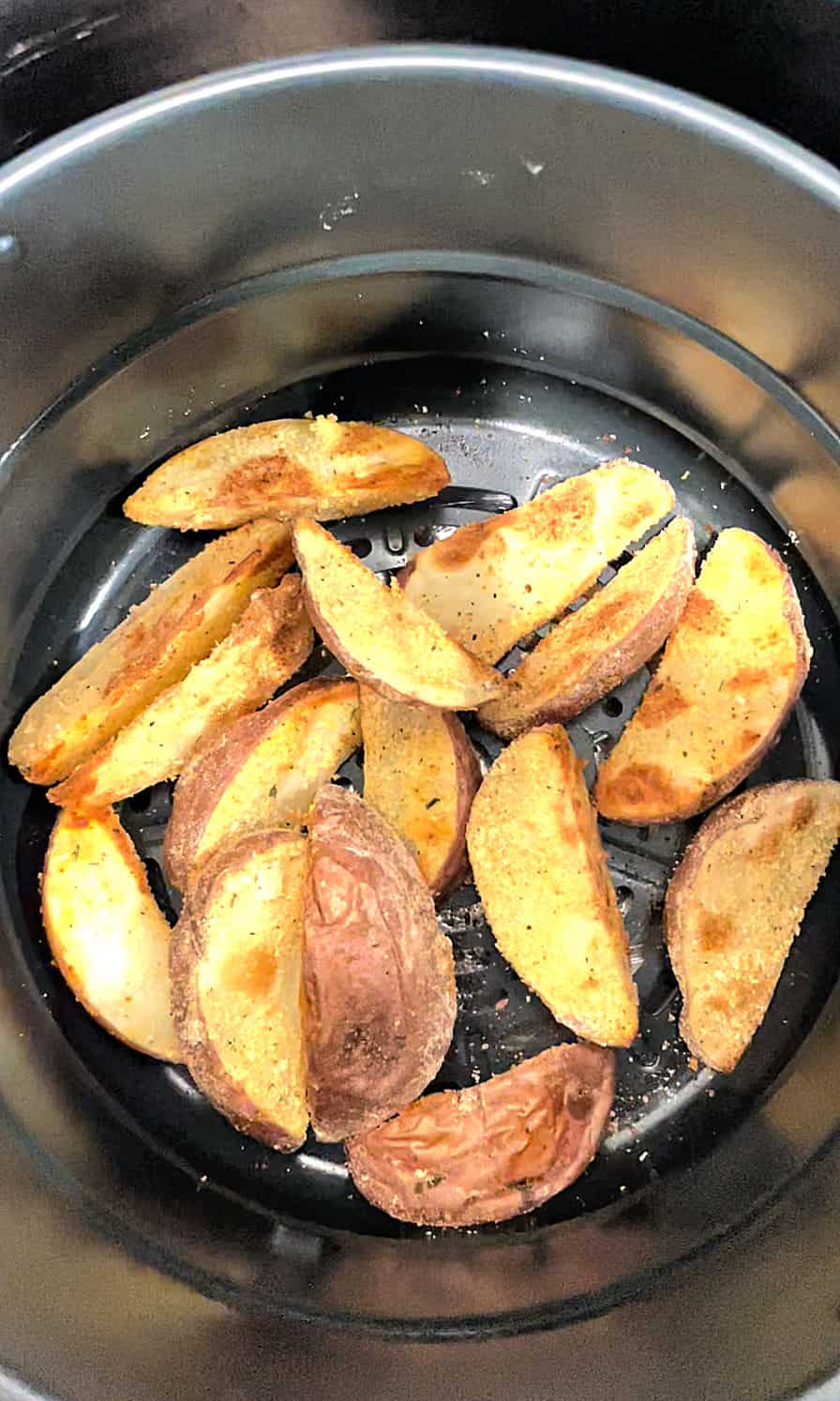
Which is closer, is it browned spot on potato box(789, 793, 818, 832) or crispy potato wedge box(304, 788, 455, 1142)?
crispy potato wedge box(304, 788, 455, 1142)

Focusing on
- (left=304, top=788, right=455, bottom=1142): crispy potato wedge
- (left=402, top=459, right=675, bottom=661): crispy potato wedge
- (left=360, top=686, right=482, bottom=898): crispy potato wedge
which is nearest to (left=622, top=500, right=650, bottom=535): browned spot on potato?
(left=402, top=459, right=675, bottom=661): crispy potato wedge

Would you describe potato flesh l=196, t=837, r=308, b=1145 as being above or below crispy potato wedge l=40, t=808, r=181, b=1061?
below

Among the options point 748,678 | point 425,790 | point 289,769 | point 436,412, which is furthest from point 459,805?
point 436,412

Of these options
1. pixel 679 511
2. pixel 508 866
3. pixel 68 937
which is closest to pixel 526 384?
pixel 679 511

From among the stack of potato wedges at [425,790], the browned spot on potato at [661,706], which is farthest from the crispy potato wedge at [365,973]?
the browned spot on potato at [661,706]

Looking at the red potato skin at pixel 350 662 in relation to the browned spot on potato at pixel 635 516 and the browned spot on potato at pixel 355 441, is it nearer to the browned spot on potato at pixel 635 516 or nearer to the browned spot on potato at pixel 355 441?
the browned spot on potato at pixel 355 441

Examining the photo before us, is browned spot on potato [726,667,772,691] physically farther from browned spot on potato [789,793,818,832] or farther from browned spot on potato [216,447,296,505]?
browned spot on potato [216,447,296,505]
